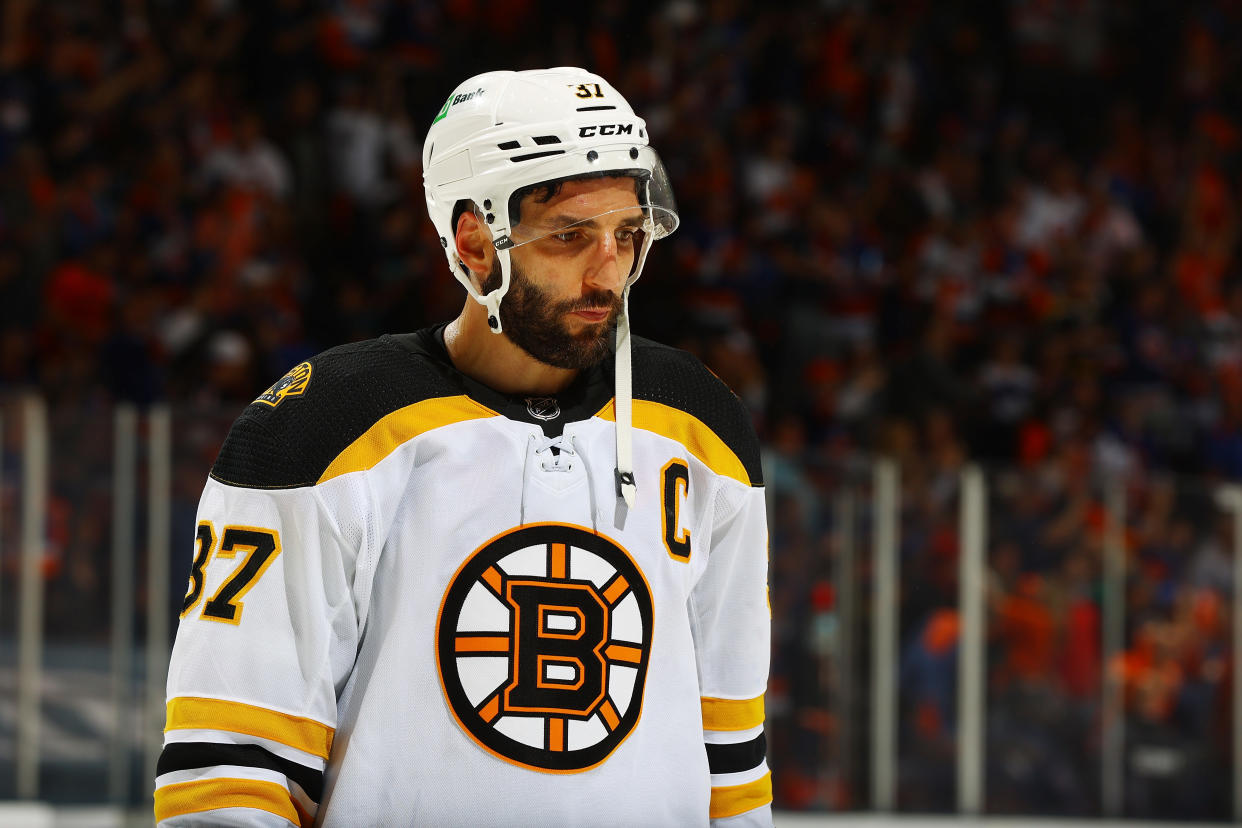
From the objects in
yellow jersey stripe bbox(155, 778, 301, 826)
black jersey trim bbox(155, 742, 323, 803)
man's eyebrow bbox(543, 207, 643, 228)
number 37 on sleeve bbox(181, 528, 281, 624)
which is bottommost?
yellow jersey stripe bbox(155, 778, 301, 826)

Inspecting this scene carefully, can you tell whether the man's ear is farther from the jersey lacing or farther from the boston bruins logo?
the boston bruins logo

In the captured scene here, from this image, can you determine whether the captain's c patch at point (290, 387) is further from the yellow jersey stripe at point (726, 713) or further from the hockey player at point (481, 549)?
the yellow jersey stripe at point (726, 713)

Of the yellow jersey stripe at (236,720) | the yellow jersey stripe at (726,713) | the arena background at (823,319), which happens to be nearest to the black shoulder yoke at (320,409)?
the yellow jersey stripe at (236,720)

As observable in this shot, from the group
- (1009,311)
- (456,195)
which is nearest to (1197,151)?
(1009,311)

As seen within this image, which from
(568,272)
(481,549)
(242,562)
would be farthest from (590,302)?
(242,562)

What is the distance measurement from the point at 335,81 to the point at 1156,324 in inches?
152

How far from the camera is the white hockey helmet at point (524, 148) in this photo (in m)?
1.64

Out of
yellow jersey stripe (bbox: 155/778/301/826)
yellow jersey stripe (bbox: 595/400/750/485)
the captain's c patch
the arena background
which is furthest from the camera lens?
the arena background

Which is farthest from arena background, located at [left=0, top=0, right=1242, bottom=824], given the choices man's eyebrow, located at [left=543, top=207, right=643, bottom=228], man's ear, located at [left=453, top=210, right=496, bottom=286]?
man's eyebrow, located at [left=543, top=207, right=643, bottom=228]

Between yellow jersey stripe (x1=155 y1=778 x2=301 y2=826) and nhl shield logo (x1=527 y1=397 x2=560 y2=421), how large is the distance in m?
0.45

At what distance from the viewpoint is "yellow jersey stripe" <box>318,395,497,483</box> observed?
62.6 inches

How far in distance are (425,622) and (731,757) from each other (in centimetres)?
41

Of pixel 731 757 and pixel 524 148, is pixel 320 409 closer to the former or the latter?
pixel 524 148

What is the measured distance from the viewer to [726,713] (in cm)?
179
